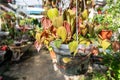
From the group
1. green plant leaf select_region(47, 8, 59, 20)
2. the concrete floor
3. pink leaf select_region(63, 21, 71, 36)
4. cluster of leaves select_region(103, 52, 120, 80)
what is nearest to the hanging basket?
pink leaf select_region(63, 21, 71, 36)

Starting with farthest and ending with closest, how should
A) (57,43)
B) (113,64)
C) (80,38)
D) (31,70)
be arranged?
1. (31,70)
2. (113,64)
3. (80,38)
4. (57,43)

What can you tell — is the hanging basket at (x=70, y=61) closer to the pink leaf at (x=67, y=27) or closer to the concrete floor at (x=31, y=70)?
the pink leaf at (x=67, y=27)

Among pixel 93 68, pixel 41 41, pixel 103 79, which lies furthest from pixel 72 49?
pixel 93 68

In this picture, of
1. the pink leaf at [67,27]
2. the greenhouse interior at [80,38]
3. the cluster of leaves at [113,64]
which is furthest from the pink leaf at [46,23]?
the cluster of leaves at [113,64]

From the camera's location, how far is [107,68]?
3.28 m

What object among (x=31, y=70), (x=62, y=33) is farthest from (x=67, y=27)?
(x=31, y=70)

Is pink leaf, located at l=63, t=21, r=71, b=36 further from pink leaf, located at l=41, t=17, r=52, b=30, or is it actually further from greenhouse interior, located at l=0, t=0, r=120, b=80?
pink leaf, located at l=41, t=17, r=52, b=30

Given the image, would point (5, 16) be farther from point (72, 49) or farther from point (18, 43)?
point (72, 49)

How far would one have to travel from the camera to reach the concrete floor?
729cm

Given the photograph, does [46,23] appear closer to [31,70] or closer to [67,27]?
[67,27]

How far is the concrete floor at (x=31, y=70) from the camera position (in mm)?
7289

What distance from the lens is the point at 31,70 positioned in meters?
8.04

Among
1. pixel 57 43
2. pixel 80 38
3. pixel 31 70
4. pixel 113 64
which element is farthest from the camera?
pixel 31 70

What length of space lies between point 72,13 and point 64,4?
0.90 ft
